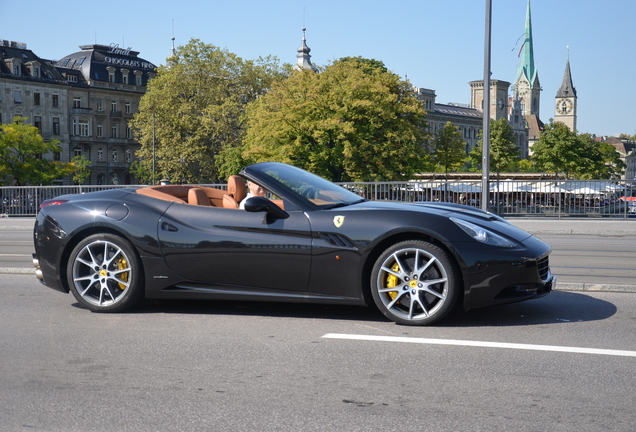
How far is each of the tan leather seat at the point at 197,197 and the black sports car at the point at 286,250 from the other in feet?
0.05

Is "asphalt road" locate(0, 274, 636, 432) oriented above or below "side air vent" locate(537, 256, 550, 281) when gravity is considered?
below

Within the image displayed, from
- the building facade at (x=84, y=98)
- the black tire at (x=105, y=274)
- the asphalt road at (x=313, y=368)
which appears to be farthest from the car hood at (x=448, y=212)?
the building facade at (x=84, y=98)

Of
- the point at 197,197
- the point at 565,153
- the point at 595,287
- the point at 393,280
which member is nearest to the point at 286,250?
the point at 393,280

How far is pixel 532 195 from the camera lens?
2248 centimetres

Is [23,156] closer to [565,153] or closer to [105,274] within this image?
[565,153]

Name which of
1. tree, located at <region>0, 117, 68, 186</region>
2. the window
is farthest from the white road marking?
the window

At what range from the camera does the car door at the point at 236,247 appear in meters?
Answer: 5.97

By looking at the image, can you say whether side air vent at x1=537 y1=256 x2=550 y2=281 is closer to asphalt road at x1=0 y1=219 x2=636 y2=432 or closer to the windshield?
asphalt road at x1=0 y1=219 x2=636 y2=432

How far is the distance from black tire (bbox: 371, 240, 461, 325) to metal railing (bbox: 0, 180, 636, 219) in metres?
15.8

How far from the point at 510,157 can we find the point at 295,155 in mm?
60066

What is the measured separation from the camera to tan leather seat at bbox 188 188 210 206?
6.63 meters

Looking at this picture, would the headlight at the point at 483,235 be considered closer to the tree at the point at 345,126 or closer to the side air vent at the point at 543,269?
the side air vent at the point at 543,269

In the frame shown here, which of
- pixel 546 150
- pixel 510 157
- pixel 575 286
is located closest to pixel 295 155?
pixel 575 286

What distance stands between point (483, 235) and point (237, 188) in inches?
93.1
